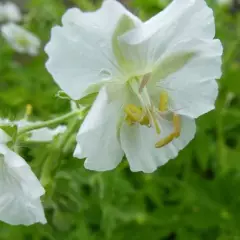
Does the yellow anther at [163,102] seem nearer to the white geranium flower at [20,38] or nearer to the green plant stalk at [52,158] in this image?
the green plant stalk at [52,158]

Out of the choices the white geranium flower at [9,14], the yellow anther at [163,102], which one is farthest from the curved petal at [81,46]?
the white geranium flower at [9,14]

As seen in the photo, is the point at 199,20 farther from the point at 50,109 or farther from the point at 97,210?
the point at 50,109

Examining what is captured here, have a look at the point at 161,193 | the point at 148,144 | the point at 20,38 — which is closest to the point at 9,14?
the point at 20,38

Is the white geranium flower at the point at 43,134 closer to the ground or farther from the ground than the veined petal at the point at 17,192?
closer to the ground

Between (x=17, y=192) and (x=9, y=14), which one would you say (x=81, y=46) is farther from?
(x=9, y=14)

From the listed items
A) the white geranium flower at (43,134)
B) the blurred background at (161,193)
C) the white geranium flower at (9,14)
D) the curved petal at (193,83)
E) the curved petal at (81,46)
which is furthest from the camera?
the white geranium flower at (9,14)

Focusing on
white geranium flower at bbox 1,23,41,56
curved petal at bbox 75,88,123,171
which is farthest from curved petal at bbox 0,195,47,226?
white geranium flower at bbox 1,23,41,56
